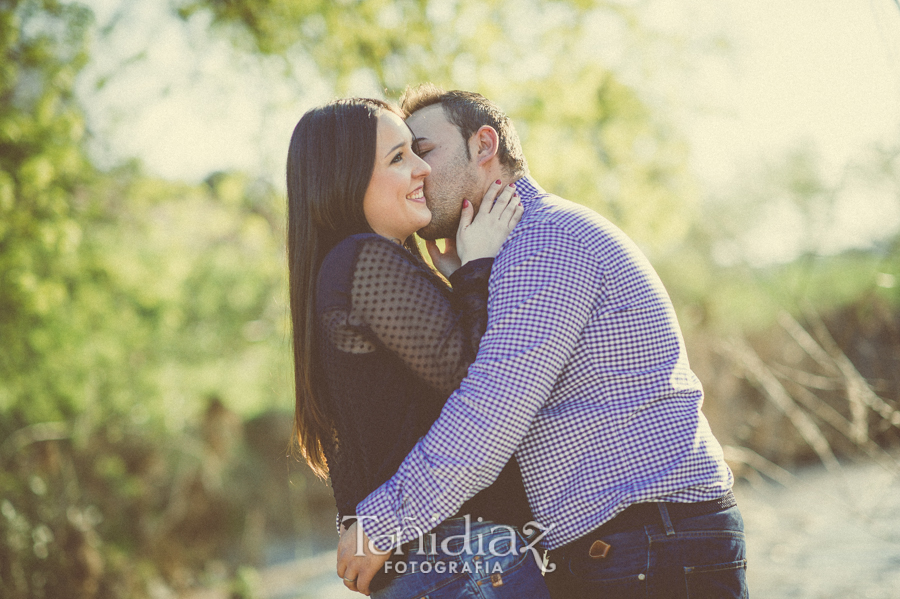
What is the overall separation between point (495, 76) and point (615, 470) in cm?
568

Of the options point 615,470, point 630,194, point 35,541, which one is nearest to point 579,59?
point 630,194

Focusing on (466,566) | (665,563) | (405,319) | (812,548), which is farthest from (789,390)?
(405,319)

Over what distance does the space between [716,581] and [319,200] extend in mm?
1472

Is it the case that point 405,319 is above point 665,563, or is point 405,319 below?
above

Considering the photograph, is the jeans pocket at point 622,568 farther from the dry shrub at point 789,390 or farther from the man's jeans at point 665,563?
the dry shrub at point 789,390

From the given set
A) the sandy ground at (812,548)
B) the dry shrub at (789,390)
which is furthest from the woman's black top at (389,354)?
the dry shrub at (789,390)

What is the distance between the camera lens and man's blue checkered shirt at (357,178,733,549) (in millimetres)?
1628

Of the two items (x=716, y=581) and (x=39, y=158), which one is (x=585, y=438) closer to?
(x=716, y=581)

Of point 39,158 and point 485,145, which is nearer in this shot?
point 485,145

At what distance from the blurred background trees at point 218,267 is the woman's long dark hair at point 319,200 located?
118 inches

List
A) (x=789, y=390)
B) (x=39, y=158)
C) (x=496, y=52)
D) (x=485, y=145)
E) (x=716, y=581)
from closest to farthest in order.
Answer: (x=716, y=581), (x=485, y=145), (x=39, y=158), (x=496, y=52), (x=789, y=390)

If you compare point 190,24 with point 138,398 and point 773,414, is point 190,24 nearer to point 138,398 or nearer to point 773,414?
point 138,398

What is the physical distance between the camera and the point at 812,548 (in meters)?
6.94

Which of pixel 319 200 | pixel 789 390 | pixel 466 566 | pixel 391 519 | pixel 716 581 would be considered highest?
pixel 319 200
